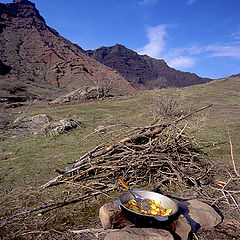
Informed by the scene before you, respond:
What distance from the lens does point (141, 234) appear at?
1.58m

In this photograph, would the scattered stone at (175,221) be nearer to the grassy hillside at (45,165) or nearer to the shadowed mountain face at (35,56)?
the grassy hillside at (45,165)

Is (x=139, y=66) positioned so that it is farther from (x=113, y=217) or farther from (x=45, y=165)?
(x=113, y=217)

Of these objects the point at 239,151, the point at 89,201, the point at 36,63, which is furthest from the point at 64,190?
the point at 36,63

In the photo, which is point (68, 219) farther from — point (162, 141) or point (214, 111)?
point (214, 111)

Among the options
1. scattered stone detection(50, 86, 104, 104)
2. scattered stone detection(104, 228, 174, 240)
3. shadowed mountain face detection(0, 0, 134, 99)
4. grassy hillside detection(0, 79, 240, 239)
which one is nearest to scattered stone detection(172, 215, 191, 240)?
scattered stone detection(104, 228, 174, 240)

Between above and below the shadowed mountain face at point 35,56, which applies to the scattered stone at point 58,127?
below

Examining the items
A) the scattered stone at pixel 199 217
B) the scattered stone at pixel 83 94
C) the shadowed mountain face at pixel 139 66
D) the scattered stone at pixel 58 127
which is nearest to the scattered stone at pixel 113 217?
the scattered stone at pixel 199 217

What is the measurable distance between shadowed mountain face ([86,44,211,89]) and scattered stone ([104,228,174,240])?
317ft

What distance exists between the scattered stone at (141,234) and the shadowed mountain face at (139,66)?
96.7 metres

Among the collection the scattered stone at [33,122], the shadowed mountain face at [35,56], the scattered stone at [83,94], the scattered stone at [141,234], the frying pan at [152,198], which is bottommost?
the scattered stone at [33,122]

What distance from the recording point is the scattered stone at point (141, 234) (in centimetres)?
154

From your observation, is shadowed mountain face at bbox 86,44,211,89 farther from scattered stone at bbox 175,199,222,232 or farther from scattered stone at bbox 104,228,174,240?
scattered stone at bbox 104,228,174,240

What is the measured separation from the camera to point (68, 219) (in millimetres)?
2207

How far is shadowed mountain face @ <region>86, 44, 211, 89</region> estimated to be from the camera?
10062cm
